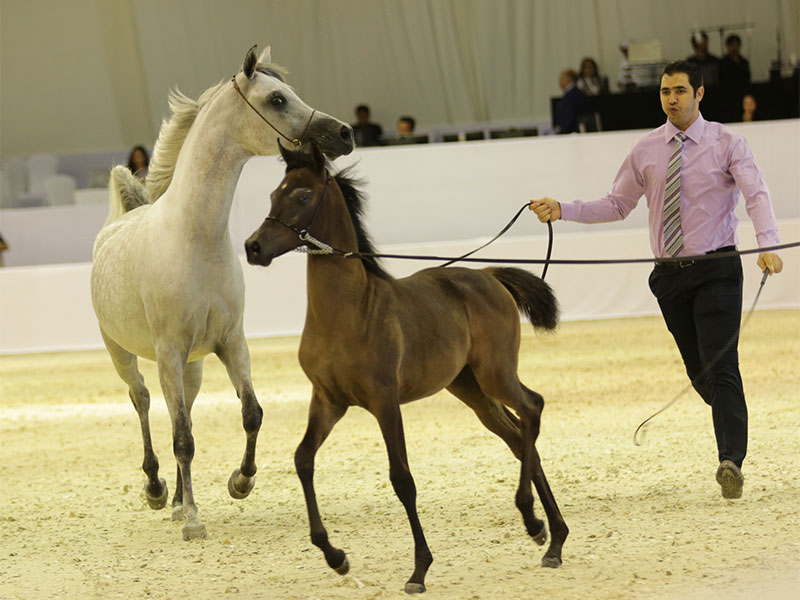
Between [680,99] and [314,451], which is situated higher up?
[680,99]

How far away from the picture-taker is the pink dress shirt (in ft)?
16.3

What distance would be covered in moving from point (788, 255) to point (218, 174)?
9.42m

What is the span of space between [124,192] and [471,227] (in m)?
7.24

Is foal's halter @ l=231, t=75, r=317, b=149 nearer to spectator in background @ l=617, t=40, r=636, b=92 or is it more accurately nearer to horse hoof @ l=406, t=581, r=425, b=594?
horse hoof @ l=406, t=581, r=425, b=594

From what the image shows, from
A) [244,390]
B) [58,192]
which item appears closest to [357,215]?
[244,390]

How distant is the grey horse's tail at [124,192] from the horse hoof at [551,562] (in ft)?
12.4

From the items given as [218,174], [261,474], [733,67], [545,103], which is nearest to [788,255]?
[733,67]

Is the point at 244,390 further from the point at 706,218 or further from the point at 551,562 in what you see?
the point at 706,218

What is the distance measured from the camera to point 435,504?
17.9 feet

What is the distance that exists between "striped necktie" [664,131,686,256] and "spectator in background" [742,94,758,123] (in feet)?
32.0

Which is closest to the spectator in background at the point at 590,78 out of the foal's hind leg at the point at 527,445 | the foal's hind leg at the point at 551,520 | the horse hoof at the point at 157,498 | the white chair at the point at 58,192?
the white chair at the point at 58,192

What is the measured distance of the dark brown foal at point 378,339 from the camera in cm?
395

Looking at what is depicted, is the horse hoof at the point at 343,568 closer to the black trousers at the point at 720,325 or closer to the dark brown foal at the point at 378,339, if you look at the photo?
the dark brown foal at the point at 378,339

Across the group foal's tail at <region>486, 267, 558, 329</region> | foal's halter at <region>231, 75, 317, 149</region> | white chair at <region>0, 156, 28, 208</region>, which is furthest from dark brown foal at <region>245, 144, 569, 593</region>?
white chair at <region>0, 156, 28, 208</region>
